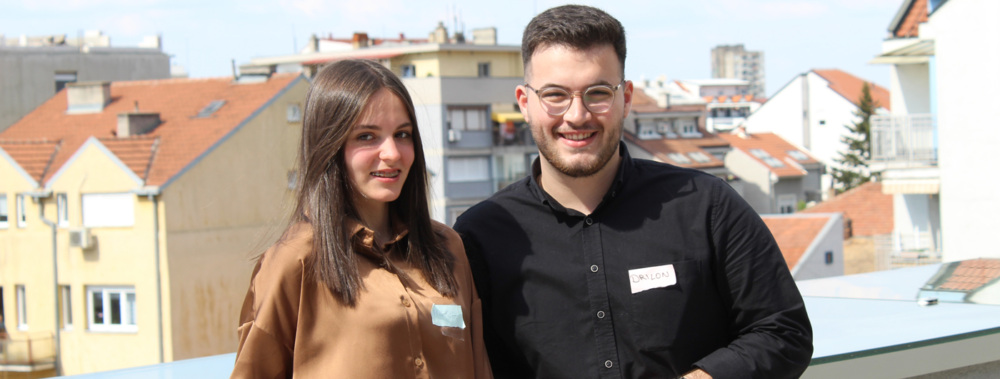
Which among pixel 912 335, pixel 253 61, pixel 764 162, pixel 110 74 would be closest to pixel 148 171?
pixel 110 74

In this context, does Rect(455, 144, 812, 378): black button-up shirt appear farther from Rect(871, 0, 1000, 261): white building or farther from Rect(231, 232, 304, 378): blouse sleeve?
Rect(871, 0, 1000, 261): white building

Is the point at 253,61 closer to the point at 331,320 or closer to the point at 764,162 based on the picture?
the point at 764,162

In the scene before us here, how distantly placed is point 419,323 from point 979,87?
17.5 metres

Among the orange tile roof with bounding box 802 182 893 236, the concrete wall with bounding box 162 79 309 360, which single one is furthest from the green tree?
the concrete wall with bounding box 162 79 309 360

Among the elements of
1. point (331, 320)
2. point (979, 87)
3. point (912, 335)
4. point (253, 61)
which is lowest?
point (912, 335)

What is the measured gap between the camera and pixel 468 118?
48.4 m

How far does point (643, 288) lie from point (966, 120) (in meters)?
17.3

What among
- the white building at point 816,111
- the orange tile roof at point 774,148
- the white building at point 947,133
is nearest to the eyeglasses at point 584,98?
the white building at point 947,133

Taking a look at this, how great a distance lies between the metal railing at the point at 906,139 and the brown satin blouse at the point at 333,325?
18308mm

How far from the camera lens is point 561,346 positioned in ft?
8.53

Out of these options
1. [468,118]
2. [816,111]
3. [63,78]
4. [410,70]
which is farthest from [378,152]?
[816,111]

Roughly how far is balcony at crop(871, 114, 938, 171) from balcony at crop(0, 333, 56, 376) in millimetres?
20835

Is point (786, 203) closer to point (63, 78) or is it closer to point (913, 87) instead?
point (63, 78)

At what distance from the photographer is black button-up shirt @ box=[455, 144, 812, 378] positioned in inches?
98.3
